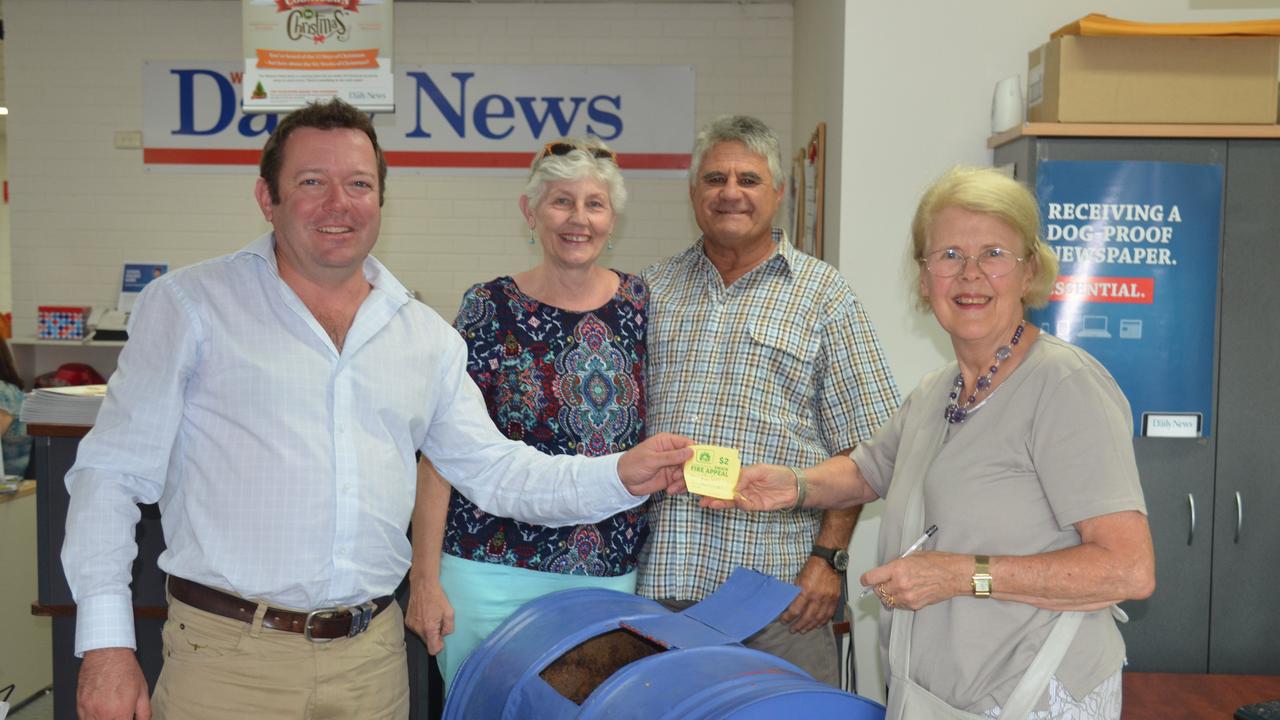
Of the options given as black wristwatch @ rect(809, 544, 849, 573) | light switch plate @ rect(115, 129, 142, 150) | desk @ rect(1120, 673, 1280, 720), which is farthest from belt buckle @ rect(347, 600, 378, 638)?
light switch plate @ rect(115, 129, 142, 150)

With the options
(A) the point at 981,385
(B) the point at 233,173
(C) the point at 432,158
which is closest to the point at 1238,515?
(A) the point at 981,385

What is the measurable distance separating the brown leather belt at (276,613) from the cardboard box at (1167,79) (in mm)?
2667

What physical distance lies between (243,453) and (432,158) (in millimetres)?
5482

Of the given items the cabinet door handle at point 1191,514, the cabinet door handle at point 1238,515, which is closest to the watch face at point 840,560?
the cabinet door handle at point 1191,514

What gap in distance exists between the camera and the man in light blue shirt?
1.86m

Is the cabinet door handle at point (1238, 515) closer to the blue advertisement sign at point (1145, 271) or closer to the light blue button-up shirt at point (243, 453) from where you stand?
the blue advertisement sign at point (1145, 271)

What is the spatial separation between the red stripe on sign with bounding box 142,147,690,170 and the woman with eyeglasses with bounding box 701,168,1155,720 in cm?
529

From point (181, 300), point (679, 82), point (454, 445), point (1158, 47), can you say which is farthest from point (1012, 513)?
point (679, 82)

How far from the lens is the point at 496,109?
7078 mm

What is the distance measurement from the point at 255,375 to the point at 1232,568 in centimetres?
310

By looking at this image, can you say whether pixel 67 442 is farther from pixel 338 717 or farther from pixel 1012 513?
pixel 1012 513

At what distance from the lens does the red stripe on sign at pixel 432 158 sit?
709cm

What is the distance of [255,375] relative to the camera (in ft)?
6.33

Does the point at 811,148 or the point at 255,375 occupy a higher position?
the point at 811,148
